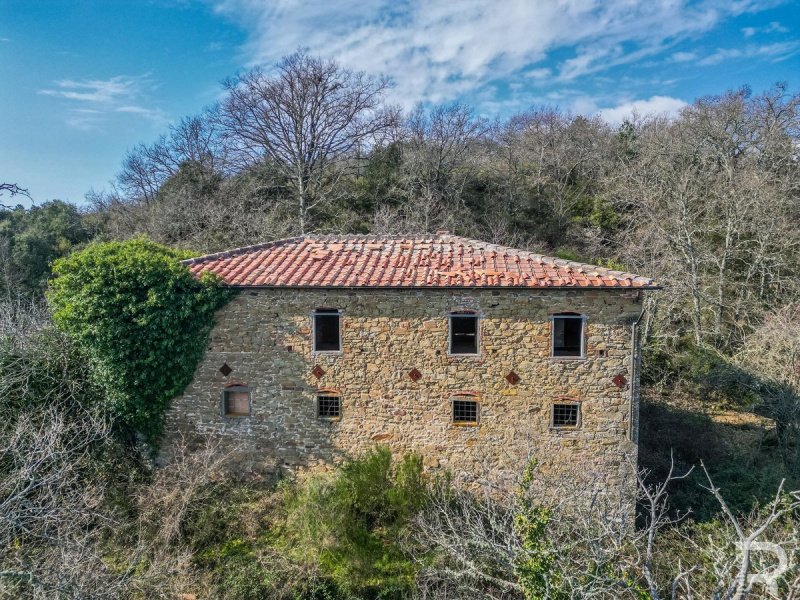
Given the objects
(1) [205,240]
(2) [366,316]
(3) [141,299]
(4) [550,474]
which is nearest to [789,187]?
(4) [550,474]

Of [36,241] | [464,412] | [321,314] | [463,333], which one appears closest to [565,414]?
[464,412]

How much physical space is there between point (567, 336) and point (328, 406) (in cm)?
950

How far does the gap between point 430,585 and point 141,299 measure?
9422mm

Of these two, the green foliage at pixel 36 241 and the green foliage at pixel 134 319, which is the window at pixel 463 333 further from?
the green foliage at pixel 36 241

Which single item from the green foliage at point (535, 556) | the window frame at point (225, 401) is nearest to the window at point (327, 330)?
A: the window frame at point (225, 401)

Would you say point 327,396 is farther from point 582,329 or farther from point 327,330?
point 582,329

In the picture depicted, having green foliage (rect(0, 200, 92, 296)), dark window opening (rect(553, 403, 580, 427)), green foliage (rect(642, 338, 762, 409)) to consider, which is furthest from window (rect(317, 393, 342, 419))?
green foliage (rect(0, 200, 92, 296))

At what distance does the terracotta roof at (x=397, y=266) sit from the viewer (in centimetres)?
1111

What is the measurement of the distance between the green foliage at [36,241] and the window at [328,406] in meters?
18.4

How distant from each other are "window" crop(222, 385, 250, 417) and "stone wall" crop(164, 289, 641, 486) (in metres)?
0.16

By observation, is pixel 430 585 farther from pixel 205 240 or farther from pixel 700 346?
pixel 205 240

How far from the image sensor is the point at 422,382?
38.2 feet

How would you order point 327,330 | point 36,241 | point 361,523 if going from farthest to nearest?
point 36,241
point 327,330
point 361,523

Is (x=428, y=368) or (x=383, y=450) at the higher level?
(x=428, y=368)
